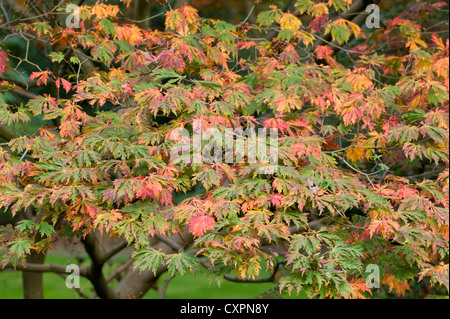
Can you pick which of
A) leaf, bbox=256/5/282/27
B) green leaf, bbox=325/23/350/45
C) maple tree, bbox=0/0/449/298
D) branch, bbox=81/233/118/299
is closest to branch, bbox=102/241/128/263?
branch, bbox=81/233/118/299

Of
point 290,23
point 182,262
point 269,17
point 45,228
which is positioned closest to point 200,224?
point 182,262

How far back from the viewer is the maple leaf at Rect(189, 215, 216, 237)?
10.9ft

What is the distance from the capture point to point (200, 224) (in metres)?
3.35

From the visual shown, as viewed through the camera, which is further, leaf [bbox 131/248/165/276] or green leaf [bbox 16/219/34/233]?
green leaf [bbox 16/219/34/233]

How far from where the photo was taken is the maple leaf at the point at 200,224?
10.9ft

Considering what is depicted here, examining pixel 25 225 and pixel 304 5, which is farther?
pixel 304 5

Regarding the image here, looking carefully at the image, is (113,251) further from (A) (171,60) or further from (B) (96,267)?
(A) (171,60)

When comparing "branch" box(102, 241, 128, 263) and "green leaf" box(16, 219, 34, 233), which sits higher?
"green leaf" box(16, 219, 34, 233)

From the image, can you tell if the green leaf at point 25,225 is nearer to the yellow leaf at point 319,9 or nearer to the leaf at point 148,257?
the leaf at point 148,257

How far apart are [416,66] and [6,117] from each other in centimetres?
342

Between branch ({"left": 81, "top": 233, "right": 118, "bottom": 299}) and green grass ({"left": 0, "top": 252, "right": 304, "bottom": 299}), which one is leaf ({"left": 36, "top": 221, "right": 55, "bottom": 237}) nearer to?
branch ({"left": 81, "top": 233, "right": 118, "bottom": 299})

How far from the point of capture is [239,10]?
7.21 meters

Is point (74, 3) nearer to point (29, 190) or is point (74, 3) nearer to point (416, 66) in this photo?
point (29, 190)

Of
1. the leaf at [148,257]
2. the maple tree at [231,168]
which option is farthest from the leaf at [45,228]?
the leaf at [148,257]
